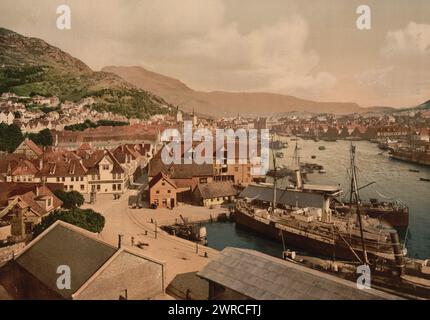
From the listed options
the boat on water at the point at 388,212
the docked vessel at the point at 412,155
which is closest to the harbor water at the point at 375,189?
the boat on water at the point at 388,212

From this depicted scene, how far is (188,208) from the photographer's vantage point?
29.1 m

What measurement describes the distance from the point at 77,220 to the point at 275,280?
1203 cm

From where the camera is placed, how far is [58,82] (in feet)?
333

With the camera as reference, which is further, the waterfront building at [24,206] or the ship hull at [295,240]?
the ship hull at [295,240]

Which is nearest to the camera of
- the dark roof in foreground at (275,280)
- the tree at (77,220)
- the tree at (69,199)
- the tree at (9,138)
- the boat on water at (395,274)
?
the dark roof in foreground at (275,280)

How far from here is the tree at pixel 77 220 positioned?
18.4 metres

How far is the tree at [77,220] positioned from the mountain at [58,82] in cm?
6806

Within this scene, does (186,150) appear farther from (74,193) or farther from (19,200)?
(19,200)

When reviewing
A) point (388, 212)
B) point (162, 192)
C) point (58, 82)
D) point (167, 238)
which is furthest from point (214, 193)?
point (58, 82)

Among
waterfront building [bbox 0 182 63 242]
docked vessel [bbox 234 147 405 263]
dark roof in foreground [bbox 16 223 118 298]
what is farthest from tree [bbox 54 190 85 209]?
docked vessel [bbox 234 147 405 263]

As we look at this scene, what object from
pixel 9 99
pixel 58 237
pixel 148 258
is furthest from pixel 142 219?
pixel 9 99

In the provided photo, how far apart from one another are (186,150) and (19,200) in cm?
1829

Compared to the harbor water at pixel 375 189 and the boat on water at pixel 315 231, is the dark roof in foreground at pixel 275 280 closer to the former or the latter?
the boat on water at pixel 315 231

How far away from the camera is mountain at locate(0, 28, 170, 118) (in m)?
87.6
